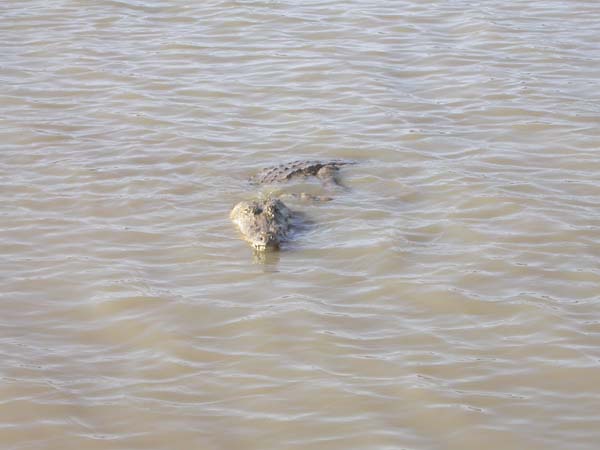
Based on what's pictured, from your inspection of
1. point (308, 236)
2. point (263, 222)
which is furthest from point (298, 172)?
point (263, 222)

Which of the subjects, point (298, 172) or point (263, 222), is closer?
point (263, 222)

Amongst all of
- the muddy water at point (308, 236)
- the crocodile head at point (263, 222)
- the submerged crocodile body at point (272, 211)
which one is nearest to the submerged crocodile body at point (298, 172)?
the submerged crocodile body at point (272, 211)

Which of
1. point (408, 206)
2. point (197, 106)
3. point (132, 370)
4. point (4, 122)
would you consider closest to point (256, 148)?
point (197, 106)

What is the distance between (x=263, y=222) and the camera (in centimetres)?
734

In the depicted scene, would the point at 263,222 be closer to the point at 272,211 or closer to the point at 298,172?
the point at 272,211

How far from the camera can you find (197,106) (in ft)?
33.7

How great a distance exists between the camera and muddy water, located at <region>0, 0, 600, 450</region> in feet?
17.8

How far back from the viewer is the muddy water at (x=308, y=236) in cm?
542

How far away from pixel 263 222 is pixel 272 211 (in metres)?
0.22

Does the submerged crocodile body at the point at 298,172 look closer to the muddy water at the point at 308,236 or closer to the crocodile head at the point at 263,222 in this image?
the muddy water at the point at 308,236

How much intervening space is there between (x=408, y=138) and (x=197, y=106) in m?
2.29

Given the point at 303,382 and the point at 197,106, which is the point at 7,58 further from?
the point at 303,382

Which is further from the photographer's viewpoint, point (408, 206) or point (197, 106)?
point (197, 106)

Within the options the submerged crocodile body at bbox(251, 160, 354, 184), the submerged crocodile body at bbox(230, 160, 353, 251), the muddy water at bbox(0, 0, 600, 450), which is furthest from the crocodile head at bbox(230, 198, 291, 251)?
the submerged crocodile body at bbox(251, 160, 354, 184)
